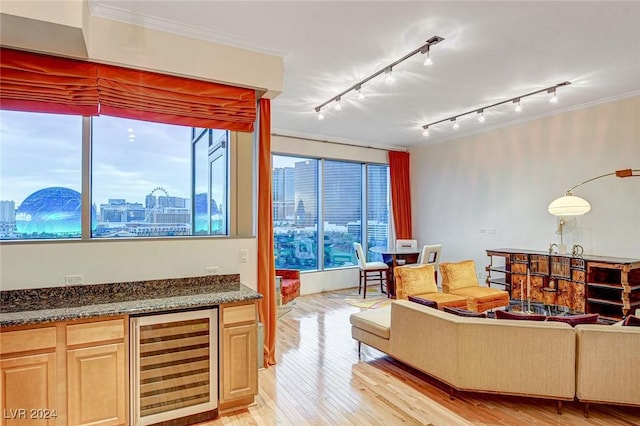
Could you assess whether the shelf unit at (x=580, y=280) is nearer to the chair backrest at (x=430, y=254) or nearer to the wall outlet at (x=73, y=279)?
the chair backrest at (x=430, y=254)

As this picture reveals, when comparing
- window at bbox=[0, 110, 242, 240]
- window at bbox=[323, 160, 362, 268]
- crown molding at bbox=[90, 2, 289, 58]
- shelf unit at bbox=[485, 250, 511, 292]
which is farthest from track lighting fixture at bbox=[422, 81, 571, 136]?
window at bbox=[0, 110, 242, 240]

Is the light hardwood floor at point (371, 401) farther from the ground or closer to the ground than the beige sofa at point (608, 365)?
closer to the ground

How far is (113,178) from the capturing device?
315 centimetres

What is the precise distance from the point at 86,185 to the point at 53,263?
67 cm

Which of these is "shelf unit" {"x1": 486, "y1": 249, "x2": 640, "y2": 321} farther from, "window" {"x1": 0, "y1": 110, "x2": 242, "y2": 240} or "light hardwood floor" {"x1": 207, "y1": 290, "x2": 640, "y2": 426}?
"window" {"x1": 0, "y1": 110, "x2": 242, "y2": 240}

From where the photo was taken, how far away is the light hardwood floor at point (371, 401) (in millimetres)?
2668

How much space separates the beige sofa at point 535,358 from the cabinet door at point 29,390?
273cm

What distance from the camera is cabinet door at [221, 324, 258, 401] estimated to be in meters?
2.71

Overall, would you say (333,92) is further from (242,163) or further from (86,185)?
(86,185)

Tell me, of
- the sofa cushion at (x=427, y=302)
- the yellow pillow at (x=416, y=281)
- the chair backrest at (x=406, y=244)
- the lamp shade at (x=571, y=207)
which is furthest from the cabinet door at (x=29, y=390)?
the chair backrest at (x=406, y=244)

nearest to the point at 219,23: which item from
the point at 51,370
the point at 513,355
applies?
the point at 51,370

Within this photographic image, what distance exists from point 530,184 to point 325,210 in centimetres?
361

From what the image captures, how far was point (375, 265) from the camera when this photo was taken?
684 cm

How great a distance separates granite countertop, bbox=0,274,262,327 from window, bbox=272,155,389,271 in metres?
3.66
